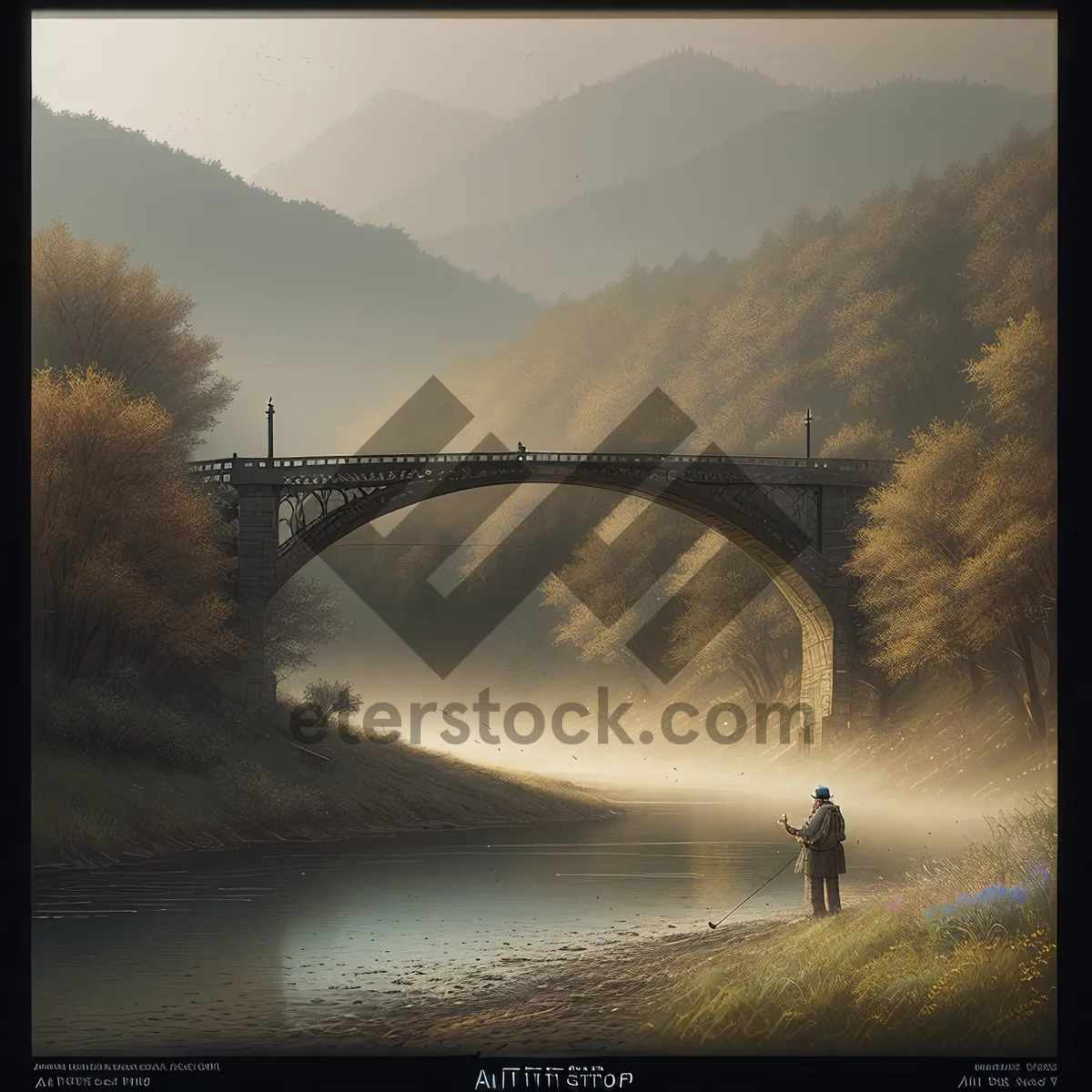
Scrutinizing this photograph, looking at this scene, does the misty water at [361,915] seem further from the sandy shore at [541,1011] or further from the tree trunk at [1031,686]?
the tree trunk at [1031,686]

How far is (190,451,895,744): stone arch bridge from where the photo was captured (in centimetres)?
2156

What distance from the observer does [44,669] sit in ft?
47.6

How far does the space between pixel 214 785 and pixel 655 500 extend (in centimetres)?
1424

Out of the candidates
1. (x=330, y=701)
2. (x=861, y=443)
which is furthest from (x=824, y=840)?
(x=330, y=701)

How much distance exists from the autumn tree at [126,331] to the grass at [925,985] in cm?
1235

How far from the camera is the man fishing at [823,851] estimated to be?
35.6 feet

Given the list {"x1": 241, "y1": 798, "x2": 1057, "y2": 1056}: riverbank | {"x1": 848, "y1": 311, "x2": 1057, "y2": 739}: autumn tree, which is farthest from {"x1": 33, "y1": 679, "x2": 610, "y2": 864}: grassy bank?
{"x1": 848, "y1": 311, "x2": 1057, "y2": 739}: autumn tree

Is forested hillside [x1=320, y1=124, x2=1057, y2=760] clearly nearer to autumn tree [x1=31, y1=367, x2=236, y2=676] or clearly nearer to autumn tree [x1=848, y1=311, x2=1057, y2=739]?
autumn tree [x1=848, y1=311, x2=1057, y2=739]

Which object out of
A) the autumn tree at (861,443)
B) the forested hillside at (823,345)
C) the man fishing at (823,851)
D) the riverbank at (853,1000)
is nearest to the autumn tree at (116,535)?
the forested hillside at (823,345)

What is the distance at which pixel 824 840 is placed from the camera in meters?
10.9

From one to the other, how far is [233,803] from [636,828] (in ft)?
25.4

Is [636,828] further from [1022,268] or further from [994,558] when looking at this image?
[1022,268]
